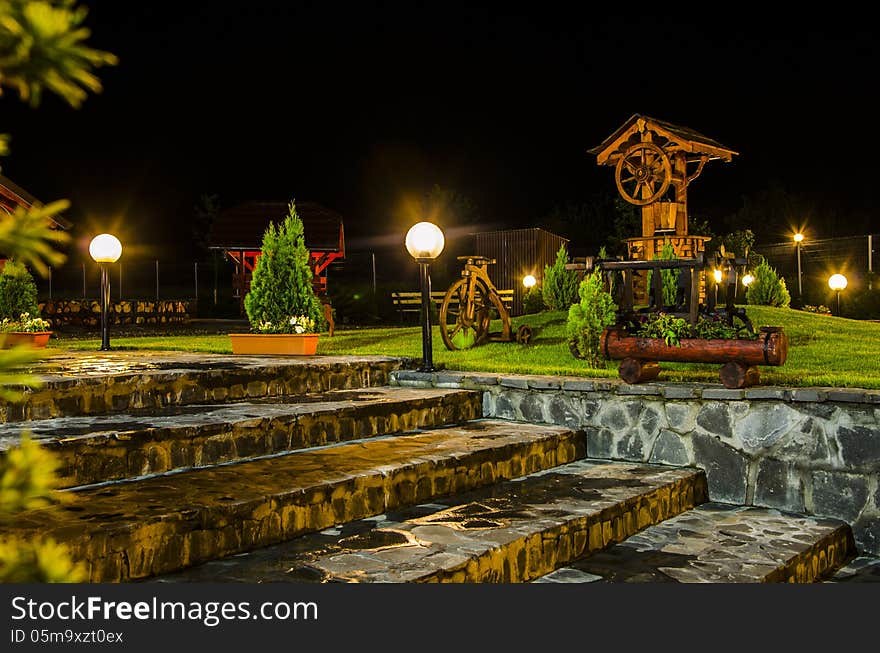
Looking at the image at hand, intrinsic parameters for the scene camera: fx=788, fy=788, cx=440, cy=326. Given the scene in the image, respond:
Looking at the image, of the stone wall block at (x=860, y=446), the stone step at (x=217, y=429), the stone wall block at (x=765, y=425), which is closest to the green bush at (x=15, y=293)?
the stone step at (x=217, y=429)

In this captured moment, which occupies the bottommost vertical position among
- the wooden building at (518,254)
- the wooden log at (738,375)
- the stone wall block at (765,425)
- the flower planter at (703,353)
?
the stone wall block at (765,425)

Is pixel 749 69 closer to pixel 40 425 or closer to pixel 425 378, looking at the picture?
pixel 425 378

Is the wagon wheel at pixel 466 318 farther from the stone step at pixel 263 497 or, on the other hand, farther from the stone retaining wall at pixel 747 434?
the stone step at pixel 263 497

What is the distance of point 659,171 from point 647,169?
7.4 inches

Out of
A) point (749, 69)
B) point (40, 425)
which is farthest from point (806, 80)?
point (40, 425)

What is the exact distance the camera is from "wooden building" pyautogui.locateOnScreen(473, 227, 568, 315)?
71.6 ft

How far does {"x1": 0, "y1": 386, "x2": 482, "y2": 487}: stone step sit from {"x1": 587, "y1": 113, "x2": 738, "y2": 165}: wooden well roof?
7473 mm

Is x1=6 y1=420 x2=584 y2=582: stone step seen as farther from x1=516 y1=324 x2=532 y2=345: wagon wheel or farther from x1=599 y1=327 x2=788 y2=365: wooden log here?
x1=516 y1=324 x2=532 y2=345: wagon wheel

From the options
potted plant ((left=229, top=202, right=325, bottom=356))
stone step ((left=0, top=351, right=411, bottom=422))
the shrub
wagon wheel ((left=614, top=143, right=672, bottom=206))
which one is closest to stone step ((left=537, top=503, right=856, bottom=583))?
stone step ((left=0, top=351, right=411, bottom=422))

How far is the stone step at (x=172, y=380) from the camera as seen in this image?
17.7 ft

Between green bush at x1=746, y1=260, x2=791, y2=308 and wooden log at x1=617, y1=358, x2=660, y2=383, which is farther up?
green bush at x1=746, y1=260, x2=791, y2=308

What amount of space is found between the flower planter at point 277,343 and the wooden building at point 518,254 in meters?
13.1

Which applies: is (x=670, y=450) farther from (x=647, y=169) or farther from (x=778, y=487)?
(x=647, y=169)

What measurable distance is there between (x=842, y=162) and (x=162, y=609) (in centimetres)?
3699
